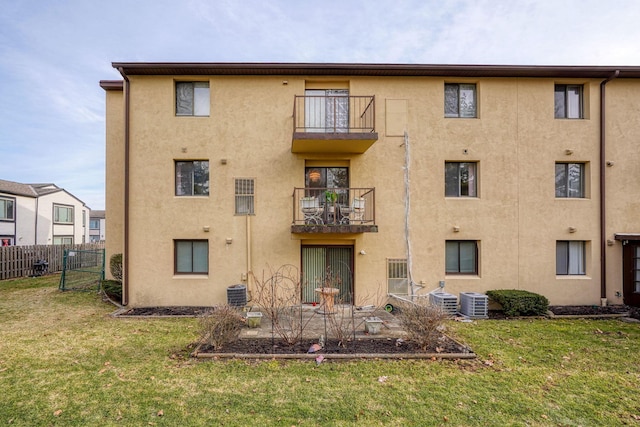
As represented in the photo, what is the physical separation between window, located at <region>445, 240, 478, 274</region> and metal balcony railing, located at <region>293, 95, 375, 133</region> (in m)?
5.00

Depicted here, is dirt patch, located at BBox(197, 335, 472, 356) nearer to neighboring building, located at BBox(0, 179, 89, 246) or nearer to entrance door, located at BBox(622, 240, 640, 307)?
entrance door, located at BBox(622, 240, 640, 307)

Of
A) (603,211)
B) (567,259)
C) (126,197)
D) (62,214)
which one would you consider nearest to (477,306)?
(567,259)

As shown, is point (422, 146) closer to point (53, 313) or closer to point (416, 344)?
point (416, 344)

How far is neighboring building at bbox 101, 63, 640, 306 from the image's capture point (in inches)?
403

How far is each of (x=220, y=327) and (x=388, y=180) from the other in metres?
6.98

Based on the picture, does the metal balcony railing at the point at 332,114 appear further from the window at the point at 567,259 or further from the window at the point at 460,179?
the window at the point at 567,259

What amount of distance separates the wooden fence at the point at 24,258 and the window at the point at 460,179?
2168 centimetres

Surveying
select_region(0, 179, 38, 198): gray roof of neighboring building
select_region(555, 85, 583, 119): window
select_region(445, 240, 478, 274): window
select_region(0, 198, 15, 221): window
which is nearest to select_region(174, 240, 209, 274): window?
select_region(445, 240, 478, 274): window

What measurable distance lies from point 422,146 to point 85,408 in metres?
10.5

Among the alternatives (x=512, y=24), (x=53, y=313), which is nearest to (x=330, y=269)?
(x=53, y=313)

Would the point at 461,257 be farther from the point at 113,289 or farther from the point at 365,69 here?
the point at 113,289

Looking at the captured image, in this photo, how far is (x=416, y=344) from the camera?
6.62m

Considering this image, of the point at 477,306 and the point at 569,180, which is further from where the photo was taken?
the point at 569,180

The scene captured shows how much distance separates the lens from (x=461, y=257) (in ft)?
34.7
